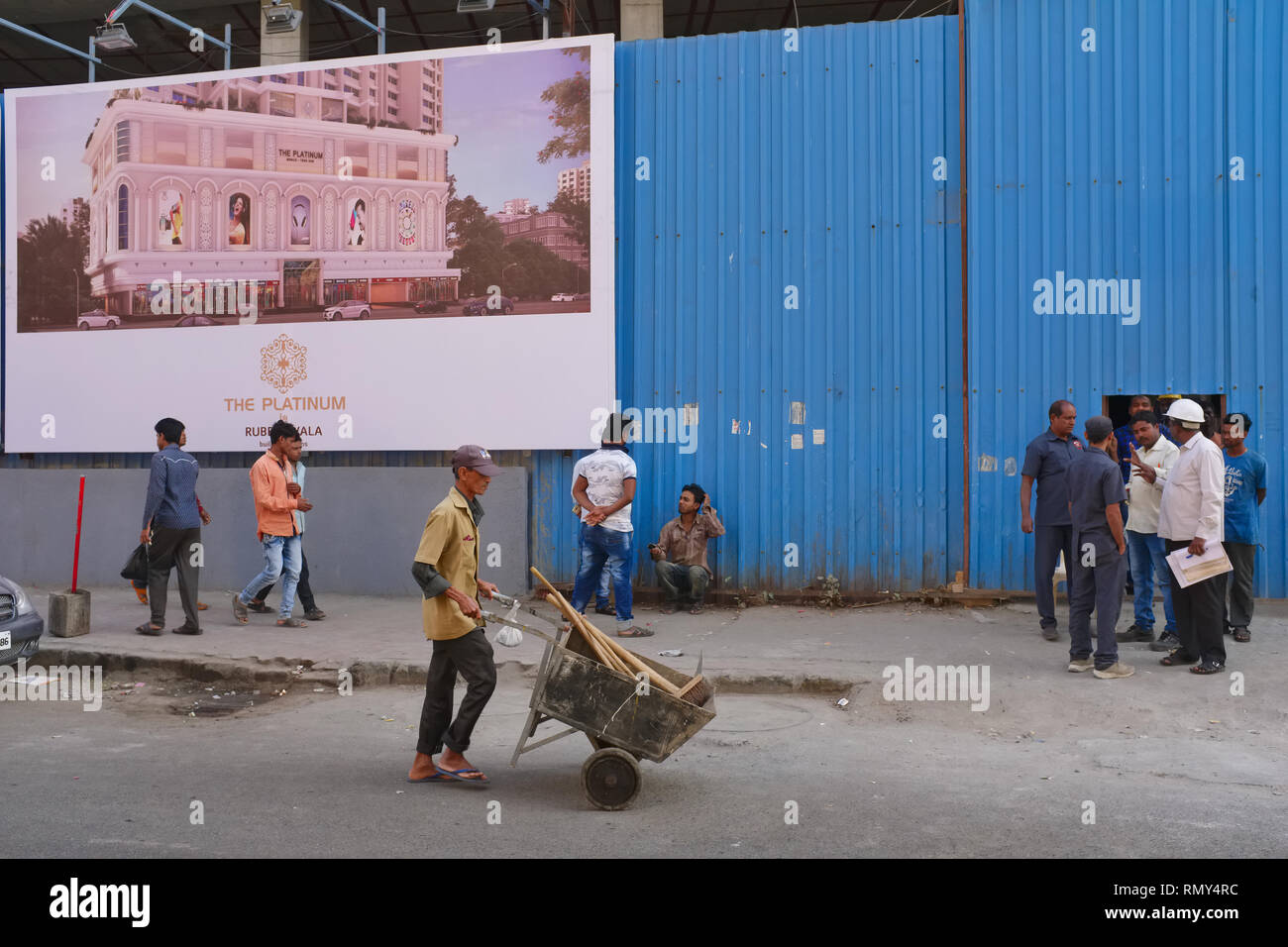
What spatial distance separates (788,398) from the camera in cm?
1180

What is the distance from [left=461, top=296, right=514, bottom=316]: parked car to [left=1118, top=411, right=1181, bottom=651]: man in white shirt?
6.46 m

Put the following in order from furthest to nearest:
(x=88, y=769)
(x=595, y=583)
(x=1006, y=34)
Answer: (x=1006, y=34), (x=595, y=583), (x=88, y=769)

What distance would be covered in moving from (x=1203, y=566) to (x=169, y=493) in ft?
28.8

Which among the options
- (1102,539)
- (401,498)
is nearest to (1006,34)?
(1102,539)

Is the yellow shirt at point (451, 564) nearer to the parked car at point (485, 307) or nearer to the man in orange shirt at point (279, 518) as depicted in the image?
the man in orange shirt at point (279, 518)

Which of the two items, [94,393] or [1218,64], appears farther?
[94,393]

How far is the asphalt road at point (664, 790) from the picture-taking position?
4973 mm

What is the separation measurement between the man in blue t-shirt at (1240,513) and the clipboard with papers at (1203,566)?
105 cm

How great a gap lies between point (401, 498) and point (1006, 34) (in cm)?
811

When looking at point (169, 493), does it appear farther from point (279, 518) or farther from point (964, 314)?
point (964, 314)

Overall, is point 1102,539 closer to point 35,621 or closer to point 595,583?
point 595,583

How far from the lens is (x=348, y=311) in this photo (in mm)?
12570

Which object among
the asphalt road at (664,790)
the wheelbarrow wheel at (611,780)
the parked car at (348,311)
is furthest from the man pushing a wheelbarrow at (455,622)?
the parked car at (348,311)

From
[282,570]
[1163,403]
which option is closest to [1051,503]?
[1163,403]
